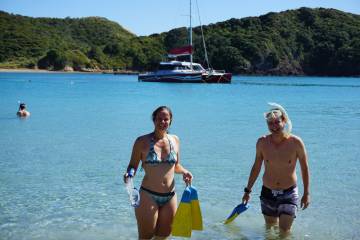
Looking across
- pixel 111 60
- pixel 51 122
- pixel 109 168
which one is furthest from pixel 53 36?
pixel 109 168

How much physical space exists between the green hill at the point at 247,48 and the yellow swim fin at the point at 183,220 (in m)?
129

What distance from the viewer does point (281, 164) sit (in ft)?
18.6

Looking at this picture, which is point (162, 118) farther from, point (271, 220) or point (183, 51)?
point (183, 51)

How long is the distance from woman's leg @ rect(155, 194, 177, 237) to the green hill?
12863 cm

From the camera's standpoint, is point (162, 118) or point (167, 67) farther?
point (167, 67)

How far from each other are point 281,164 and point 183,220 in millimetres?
1229

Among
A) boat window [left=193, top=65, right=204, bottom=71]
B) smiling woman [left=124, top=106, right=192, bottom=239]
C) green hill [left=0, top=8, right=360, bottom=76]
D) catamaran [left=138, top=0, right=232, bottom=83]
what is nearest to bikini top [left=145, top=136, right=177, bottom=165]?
smiling woman [left=124, top=106, right=192, bottom=239]

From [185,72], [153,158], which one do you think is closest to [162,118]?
[153,158]

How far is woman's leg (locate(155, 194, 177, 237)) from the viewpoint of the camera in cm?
535

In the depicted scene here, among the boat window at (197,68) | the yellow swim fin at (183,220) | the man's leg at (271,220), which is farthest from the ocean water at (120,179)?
the boat window at (197,68)

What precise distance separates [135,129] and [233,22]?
465ft

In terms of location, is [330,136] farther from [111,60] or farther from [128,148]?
[111,60]

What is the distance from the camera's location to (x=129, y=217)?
7930 mm

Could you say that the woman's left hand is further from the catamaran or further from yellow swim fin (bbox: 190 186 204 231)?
the catamaran
